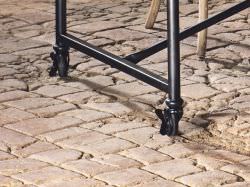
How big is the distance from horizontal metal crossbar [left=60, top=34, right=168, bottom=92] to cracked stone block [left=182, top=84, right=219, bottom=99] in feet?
1.52

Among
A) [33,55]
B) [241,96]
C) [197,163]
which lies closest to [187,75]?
[241,96]

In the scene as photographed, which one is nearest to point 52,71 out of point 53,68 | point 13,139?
point 53,68

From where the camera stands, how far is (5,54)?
6289mm

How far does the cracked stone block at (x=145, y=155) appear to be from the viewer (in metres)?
4.21

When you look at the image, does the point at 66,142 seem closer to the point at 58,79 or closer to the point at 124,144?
the point at 124,144

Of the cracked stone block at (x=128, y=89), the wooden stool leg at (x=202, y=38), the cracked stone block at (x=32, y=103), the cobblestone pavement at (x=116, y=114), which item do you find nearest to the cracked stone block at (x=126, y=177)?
the cobblestone pavement at (x=116, y=114)

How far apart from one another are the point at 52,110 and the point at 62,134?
45 cm

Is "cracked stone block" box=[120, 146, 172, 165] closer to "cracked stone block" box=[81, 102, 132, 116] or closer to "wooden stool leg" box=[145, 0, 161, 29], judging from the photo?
"cracked stone block" box=[81, 102, 132, 116]

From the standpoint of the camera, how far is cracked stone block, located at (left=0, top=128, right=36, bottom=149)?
447 cm

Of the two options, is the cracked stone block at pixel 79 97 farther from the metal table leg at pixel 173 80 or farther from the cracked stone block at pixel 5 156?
the cracked stone block at pixel 5 156

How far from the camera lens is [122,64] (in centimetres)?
503

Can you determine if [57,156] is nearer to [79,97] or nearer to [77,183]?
[77,183]

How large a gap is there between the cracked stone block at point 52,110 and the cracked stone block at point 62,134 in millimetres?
303

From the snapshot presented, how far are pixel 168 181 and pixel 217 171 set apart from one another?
263mm
